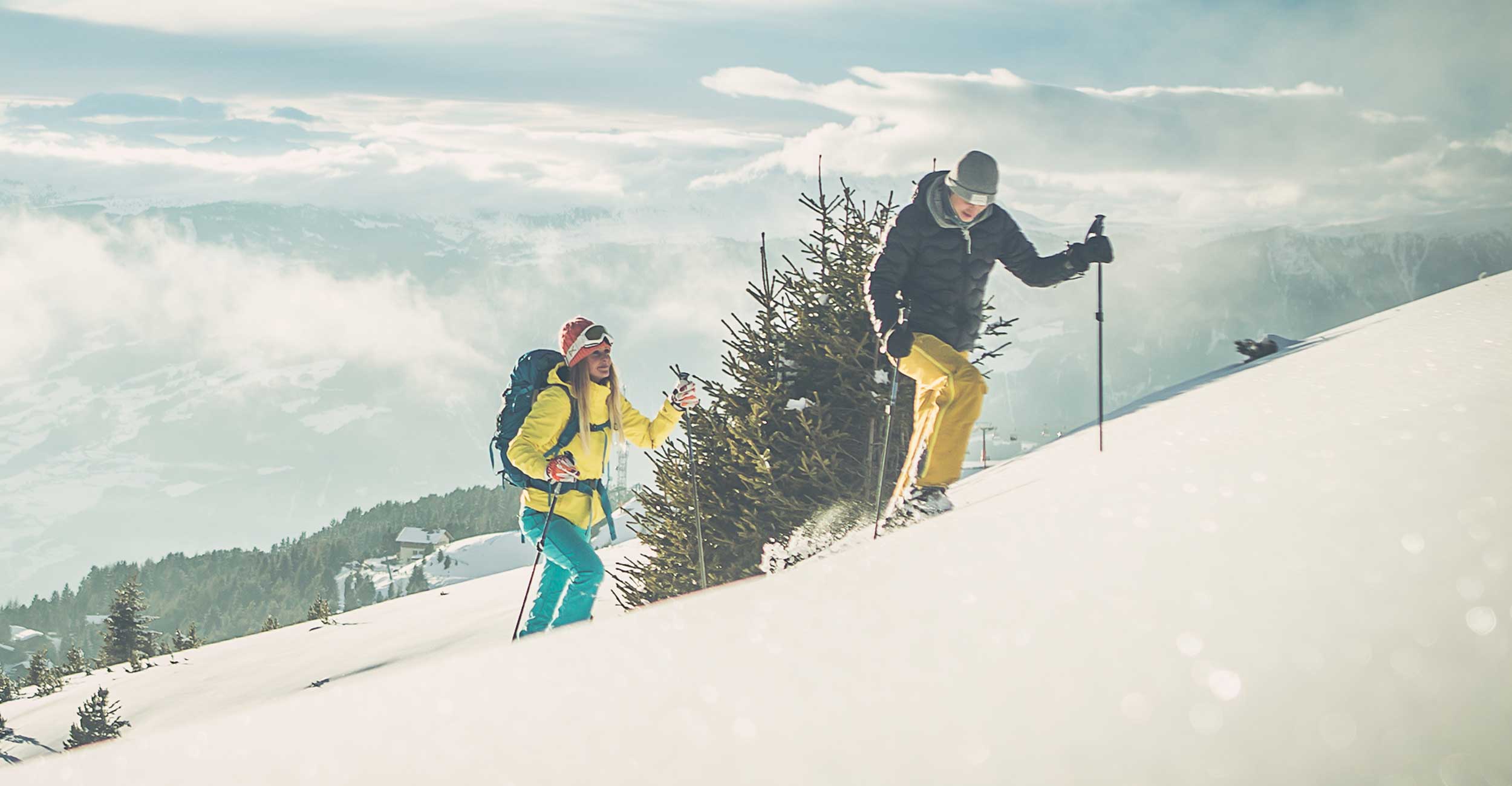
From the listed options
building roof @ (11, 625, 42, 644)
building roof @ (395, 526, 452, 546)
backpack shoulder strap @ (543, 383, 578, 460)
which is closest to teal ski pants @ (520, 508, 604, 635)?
backpack shoulder strap @ (543, 383, 578, 460)

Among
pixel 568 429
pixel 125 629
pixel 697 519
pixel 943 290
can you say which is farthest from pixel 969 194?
pixel 125 629

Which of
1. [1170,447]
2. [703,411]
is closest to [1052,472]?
[1170,447]

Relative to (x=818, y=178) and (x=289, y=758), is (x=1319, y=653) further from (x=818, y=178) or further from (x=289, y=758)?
(x=818, y=178)

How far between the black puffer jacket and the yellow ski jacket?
1.95m

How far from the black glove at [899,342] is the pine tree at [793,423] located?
7.77ft

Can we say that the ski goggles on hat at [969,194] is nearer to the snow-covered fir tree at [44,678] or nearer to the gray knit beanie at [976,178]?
the gray knit beanie at [976,178]

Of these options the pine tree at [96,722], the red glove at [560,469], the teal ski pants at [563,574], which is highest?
the red glove at [560,469]

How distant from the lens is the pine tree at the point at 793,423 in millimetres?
9250

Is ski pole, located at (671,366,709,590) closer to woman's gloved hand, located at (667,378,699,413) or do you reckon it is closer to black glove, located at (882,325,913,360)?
woman's gloved hand, located at (667,378,699,413)

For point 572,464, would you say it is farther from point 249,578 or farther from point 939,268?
point 249,578

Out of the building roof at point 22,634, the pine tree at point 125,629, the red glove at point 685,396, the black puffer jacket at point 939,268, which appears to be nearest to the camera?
the black puffer jacket at point 939,268

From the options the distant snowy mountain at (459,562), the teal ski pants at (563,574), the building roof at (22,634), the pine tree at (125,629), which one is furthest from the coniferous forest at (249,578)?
the teal ski pants at (563,574)

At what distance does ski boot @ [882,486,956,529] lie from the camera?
21.2 feet

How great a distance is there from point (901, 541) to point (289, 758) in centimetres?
210
